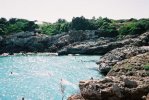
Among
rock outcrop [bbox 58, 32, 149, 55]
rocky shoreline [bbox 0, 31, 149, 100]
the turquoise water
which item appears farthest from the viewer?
rock outcrop [bbox 58, 32, 149, 55]

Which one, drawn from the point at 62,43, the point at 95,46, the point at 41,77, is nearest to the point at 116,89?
A: the point at 41,77

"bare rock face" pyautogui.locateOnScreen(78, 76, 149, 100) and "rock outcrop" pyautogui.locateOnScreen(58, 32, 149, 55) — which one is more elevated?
"rock outcrop" pyautogui.locateOnScreen(58, 32, 149, 55)

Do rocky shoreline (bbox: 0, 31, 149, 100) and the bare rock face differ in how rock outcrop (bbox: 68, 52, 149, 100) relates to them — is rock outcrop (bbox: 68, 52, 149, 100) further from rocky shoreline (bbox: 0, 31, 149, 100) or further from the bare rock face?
rocky shoreline (bbox: 0, 31, 149, 100)

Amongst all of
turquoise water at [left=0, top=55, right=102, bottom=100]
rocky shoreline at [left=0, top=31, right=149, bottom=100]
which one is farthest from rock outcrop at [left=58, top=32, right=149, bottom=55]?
turquoise water at [left=0, top=55, right=102, bottom=100]

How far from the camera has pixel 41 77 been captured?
104 metres

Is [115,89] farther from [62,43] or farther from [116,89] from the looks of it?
[62,43]

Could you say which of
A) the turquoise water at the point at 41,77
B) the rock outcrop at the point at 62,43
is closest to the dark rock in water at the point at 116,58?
the turquoise water at the point at 41,77

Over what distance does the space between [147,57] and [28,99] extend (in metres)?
27.0

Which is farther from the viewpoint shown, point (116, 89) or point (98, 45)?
point (98, 45)

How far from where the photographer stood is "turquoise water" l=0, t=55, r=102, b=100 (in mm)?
77125

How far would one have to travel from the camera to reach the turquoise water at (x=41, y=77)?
77.1m

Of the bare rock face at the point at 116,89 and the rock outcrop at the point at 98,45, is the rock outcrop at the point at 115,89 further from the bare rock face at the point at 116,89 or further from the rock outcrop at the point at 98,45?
the rock outcrop at the point at 98,45

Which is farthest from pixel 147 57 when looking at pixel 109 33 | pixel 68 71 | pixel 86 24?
pixel 86 24

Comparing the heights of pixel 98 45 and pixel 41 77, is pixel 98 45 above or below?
above
